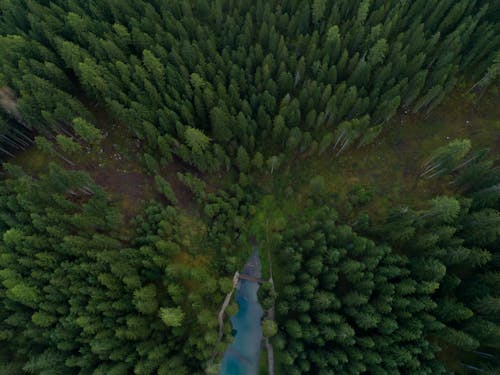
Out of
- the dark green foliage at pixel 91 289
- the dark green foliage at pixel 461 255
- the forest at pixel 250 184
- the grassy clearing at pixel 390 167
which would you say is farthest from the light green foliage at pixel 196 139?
the dark green foliage at pixel 461 255

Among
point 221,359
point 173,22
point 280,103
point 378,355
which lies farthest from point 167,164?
point 378,355

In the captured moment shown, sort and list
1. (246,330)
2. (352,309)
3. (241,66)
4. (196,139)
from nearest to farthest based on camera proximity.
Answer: (352,309) < (196,139) < (246,330) < (241,66)

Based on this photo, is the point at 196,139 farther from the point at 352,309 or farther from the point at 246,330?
the point at 352,309

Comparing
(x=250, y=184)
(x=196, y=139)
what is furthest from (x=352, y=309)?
(x=196, y=139)

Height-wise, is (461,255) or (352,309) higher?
(461,255)

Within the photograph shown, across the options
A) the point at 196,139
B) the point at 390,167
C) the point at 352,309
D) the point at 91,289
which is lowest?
the point at 91,289

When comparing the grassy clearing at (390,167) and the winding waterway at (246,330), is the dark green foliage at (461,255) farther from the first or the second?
the winding waterway at (246,330)

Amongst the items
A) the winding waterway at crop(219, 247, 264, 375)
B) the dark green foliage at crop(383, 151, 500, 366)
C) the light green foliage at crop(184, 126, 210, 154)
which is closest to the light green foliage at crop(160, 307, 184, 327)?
the winding waterway at crop(219, 247, 264, 375)
